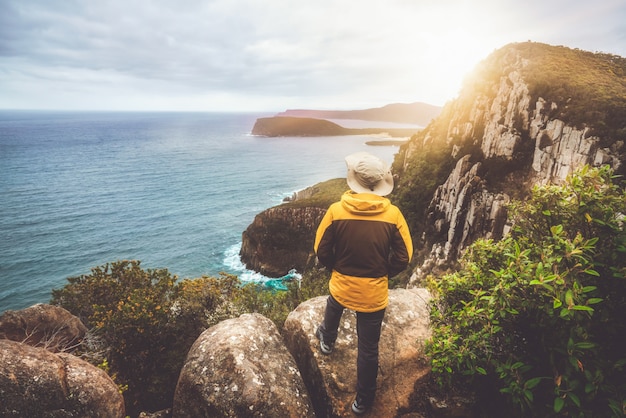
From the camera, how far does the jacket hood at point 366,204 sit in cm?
478

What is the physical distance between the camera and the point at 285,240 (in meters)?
54.8

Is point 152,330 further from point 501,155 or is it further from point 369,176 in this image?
point 501,155

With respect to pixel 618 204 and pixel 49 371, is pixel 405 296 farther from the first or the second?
pixel 49 371

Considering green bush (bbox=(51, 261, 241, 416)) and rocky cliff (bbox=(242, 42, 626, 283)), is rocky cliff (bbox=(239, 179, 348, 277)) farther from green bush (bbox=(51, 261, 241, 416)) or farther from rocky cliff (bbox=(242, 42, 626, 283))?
green bush (bbox=(51, 261, 241, 416))

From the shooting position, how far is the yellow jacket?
16.0 ft

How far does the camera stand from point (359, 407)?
6031mm

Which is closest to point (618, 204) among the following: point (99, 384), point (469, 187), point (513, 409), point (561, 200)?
point (561, 200)

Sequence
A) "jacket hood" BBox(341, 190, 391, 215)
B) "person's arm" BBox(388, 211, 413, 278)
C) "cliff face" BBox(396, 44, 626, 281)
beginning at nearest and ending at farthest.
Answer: "jacket hood" BBox(341, 190, 391, 215), "person's arm" BBox(388, 211, 413, 278), "cliff face" BBox(396, 44, 626, 281)

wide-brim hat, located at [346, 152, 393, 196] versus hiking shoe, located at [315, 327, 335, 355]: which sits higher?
wide-brim hat, located at [346, 152, 393, 196]

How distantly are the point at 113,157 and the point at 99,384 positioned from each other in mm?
169413

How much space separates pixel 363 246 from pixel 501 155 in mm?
39707

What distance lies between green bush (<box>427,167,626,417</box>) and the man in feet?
3.88

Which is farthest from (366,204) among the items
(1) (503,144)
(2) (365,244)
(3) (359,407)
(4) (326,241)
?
(1) (503,144)

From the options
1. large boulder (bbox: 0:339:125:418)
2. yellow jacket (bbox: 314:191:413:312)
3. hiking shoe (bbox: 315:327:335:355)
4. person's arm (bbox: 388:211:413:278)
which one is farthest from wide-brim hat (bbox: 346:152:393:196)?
large boulder (bbox: 0:339:125:418)
